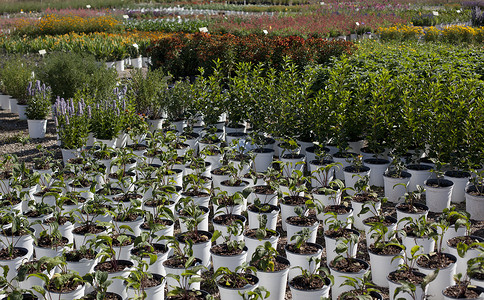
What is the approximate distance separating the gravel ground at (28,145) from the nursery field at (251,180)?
3cm

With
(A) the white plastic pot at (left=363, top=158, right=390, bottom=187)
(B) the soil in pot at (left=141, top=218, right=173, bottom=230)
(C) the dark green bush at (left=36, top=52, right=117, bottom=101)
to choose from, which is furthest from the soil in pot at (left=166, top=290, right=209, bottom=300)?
(C) the dark green bush at (left=36, top=52, right=117, bottom=101)

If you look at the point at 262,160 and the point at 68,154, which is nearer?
the point at 262,160

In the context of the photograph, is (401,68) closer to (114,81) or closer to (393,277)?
(393,277)

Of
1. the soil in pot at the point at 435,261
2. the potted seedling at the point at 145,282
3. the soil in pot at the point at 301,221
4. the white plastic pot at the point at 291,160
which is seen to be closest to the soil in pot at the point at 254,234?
the soil in pot at the point at 301,221

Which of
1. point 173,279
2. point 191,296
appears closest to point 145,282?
point 173,279

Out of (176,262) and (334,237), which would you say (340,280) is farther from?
(176,262)

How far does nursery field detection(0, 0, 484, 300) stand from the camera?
377 cm

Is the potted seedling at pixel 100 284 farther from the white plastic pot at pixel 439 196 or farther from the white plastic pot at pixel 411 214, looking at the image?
the white plastic pot at pixel 439 196

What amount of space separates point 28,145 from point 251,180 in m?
3.80

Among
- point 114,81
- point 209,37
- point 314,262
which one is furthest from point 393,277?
point 209,37

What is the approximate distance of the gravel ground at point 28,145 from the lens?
4900 mm

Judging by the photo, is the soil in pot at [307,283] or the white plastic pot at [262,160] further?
the white plastic pot at [262,160]

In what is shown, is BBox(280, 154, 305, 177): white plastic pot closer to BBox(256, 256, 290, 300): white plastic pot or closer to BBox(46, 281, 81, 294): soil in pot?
BBox(256, 256, 290, 300): white plastic pot

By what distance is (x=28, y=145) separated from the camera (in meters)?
7.76
